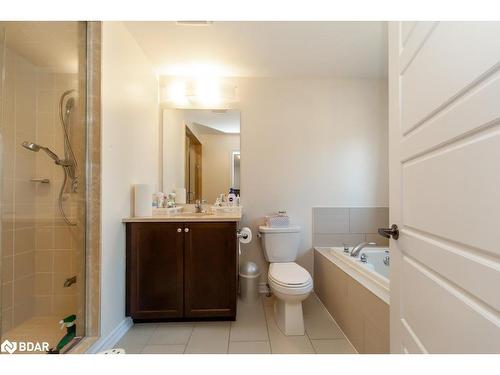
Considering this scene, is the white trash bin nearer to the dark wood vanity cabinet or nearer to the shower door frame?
the dark wood vanity cabinet

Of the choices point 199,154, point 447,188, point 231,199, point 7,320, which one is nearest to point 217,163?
point 199,154

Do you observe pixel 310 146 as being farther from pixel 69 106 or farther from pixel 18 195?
pixel 18 195

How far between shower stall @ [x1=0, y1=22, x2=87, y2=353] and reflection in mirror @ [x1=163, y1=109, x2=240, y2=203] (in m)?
0.94

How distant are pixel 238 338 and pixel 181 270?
640mm

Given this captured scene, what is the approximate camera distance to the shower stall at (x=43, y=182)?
132cm

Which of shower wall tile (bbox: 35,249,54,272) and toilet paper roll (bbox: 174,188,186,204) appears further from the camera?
toilet paper roll (bbox: 174,188,186,204)

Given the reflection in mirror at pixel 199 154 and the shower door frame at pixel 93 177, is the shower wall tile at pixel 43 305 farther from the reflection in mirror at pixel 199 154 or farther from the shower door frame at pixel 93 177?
the reflection in mirror at pixel 199 154

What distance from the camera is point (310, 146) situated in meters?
2.38

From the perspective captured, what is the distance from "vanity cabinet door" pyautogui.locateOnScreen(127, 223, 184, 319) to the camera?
165 centimetres

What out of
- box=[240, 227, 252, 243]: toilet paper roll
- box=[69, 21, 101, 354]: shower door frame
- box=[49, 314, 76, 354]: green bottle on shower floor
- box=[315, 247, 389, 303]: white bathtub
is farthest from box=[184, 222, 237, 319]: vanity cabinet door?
box=[315, 247, 389, 303]: white bathtub

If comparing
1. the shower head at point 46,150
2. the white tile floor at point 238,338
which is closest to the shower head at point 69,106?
the shower head at point 46,150

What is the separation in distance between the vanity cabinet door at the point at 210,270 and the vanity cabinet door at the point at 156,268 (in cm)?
6
